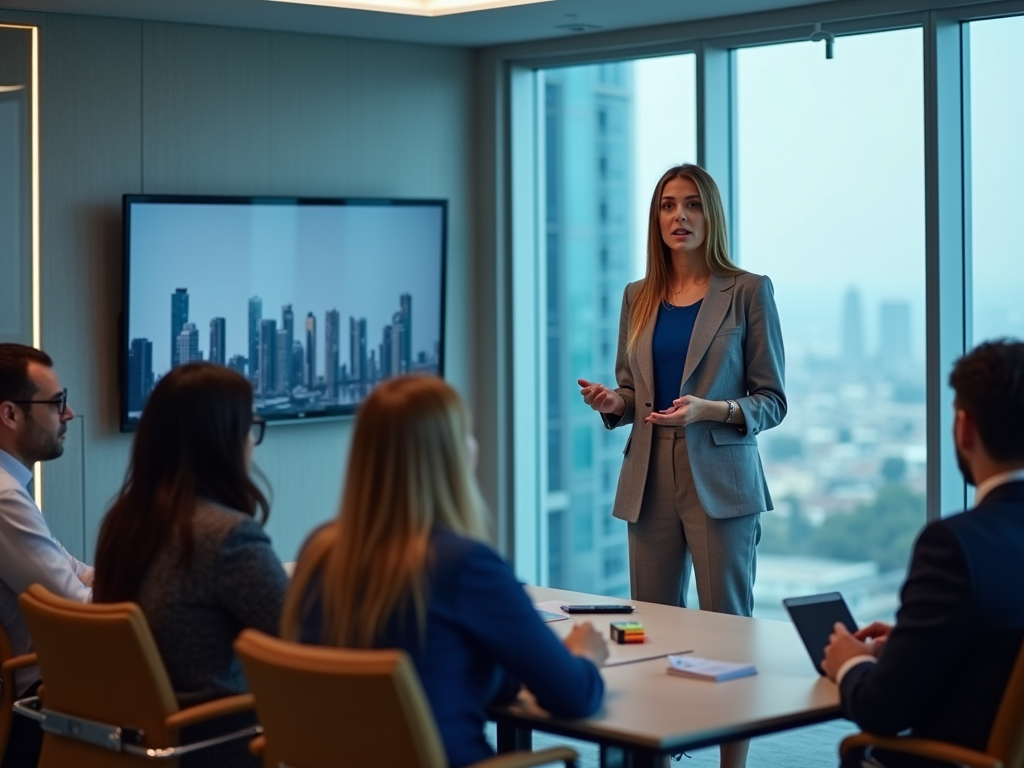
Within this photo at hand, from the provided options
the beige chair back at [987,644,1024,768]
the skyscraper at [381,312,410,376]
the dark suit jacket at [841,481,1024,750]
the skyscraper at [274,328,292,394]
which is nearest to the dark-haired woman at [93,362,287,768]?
the dark suit jacket at [841,481,1024,750]

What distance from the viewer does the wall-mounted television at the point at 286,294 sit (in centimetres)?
566

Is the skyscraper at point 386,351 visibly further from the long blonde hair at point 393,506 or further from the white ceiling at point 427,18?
the long blonde hair at point 393,506

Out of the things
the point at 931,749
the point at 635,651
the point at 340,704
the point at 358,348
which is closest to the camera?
the point at 340,704

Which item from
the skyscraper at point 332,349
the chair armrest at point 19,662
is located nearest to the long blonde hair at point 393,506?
the chair armrest at point 19,662

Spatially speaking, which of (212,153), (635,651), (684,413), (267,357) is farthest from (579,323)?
→ (635,651)

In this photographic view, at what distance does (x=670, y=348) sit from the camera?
4.30m

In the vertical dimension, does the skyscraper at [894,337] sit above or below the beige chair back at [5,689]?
above

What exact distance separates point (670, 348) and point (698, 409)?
1.07ft

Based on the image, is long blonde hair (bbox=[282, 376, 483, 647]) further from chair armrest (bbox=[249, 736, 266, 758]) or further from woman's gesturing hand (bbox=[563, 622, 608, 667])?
woman's gesturing hand (bbox=[563, 622, 608, 667])

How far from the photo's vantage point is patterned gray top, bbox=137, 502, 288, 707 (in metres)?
2.67

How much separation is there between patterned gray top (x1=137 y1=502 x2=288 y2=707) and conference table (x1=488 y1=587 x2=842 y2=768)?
1.78 ft

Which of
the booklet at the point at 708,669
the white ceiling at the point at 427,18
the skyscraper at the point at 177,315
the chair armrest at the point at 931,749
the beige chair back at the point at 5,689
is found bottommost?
the beige chair back at the point at 5,689

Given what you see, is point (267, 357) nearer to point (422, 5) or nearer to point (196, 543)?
point (422, 5)

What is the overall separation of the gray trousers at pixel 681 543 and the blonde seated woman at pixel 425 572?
185 centimetres
